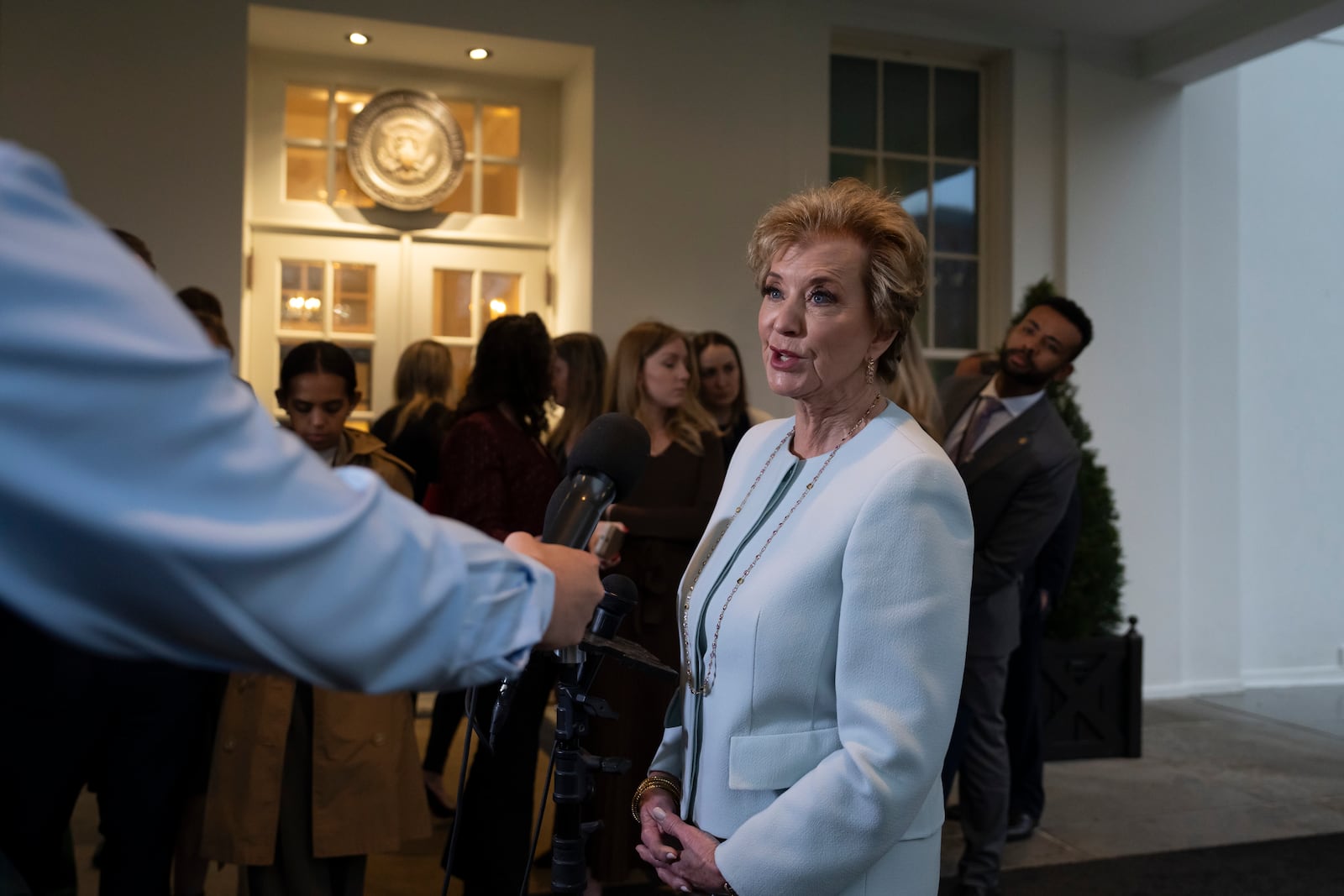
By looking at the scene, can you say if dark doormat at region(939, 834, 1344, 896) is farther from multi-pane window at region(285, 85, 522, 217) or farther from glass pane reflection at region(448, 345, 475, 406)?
multi-pane window at region(285, 85, 522, 217)

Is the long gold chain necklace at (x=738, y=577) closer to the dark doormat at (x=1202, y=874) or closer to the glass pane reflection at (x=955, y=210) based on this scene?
the dark doormat at (x=1202, y=874)

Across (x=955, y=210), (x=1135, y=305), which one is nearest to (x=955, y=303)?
(x=955, y=210)

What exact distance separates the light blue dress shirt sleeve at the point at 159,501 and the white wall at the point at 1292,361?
7.16 metres

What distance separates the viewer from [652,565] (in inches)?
132

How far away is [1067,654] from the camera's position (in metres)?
4.93

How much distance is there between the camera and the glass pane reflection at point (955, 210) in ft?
21.7

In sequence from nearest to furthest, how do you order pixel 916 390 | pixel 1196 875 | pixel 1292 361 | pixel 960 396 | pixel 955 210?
pixel 916 390 < pixel 1196 875 < pixel 960 396 < pixel 955 210 < pixel 1292 361

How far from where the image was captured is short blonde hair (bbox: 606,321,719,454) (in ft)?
11.7

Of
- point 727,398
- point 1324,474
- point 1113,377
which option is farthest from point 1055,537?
point 1324,474

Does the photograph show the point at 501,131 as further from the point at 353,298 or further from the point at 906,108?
the point at 906,108

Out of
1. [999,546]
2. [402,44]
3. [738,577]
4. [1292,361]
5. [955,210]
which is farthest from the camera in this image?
[1292,361]

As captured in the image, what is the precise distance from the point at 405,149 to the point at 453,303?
34.4 inches

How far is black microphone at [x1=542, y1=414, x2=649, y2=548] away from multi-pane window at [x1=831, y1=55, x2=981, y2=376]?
530 centimetres

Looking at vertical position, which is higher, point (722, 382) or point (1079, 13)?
point (1079, 13)
